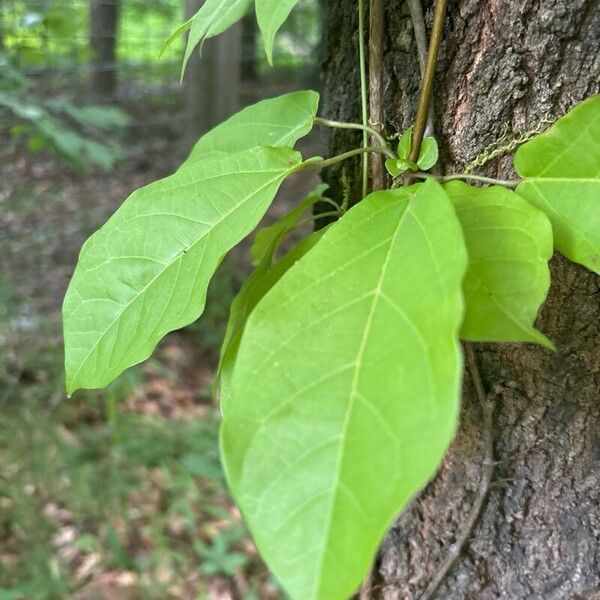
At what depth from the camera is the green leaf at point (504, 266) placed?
587 mm

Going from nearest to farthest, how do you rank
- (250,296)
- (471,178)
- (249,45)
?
(471,178)
(250,296)
(249,45)

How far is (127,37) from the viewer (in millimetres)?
3533

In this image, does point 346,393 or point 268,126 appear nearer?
point 346,393

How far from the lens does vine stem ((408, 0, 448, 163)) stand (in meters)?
0.76

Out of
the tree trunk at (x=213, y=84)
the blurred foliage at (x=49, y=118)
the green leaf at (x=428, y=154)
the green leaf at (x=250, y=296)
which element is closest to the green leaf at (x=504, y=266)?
the green leaf at (x=428, y=154)

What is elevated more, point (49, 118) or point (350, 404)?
point (350, 404)

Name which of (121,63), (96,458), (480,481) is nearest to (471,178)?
(480,481)

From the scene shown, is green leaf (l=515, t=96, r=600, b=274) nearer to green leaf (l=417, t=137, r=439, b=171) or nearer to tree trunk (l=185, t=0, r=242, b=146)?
green leaf (l=417, t=137, r=439, b=171)

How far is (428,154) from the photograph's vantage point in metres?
0.75

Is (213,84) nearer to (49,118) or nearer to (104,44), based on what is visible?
(104,44)

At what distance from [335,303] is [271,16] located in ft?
1.01

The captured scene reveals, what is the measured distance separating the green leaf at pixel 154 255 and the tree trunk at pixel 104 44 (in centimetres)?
294

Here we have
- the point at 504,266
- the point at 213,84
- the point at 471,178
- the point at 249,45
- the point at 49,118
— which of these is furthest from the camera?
the point at 249,45

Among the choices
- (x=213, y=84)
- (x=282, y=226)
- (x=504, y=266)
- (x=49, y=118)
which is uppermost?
(x=504, y=266)
